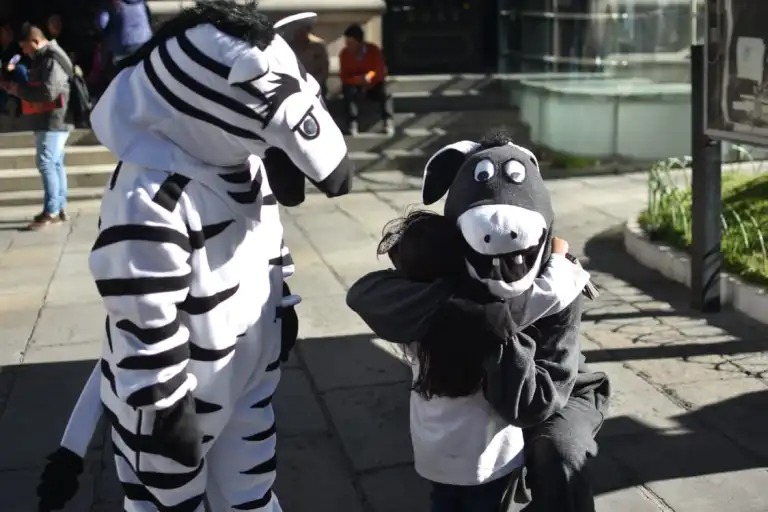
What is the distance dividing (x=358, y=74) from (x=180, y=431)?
31.9 feet

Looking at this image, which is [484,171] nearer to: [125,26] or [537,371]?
[537,371]

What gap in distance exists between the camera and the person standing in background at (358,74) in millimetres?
12195

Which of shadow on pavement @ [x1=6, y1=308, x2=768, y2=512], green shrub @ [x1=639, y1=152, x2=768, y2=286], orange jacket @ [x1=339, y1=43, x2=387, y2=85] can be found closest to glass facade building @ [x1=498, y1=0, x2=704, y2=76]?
orange jacket @ [x1=339, y1=43, x2=387, y2=85]

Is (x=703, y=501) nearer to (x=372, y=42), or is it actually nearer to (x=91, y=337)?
(x=91, y=337)

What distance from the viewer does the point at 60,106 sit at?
9352 mm

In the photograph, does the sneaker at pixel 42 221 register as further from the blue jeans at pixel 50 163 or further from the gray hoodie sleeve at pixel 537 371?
the gray hoodie sleeve at pixel 537 371

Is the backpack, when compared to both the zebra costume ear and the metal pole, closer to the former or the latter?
the metal pole

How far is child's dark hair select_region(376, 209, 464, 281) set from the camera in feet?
9.53

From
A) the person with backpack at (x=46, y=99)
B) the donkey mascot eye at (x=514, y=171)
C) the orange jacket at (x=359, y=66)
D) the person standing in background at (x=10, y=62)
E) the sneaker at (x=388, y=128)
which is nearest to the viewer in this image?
the donkey mascot eye at (x=514, y=171)

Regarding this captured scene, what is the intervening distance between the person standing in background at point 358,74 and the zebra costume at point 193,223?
923 cm

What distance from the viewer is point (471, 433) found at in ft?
9.76

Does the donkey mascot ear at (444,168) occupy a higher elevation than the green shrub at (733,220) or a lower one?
higher

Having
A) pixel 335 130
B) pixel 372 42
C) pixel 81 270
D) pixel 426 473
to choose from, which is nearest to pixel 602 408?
pixel 426 473

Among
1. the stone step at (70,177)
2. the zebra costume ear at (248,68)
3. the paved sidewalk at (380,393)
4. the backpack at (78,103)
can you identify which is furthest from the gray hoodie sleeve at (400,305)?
the backpack at (78,103)
